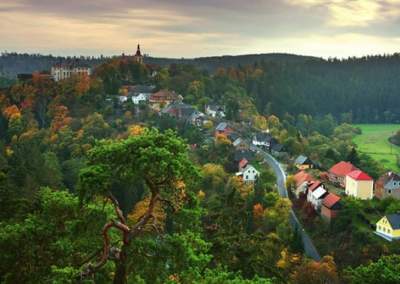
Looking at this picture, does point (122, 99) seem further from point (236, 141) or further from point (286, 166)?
point (286, 166)

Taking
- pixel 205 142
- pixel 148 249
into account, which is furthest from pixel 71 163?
pixel 148 249

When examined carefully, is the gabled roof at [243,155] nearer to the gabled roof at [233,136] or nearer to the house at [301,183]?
the gabled roof at [233,136]

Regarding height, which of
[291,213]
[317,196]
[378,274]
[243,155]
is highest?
[378,274]

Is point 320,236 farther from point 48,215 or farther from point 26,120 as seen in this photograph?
point 26,120

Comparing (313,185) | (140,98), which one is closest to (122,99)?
(140,98)

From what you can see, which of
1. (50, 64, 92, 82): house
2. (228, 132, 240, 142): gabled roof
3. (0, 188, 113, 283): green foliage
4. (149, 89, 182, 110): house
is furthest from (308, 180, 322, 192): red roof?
(50, 64, 92, 82): house
